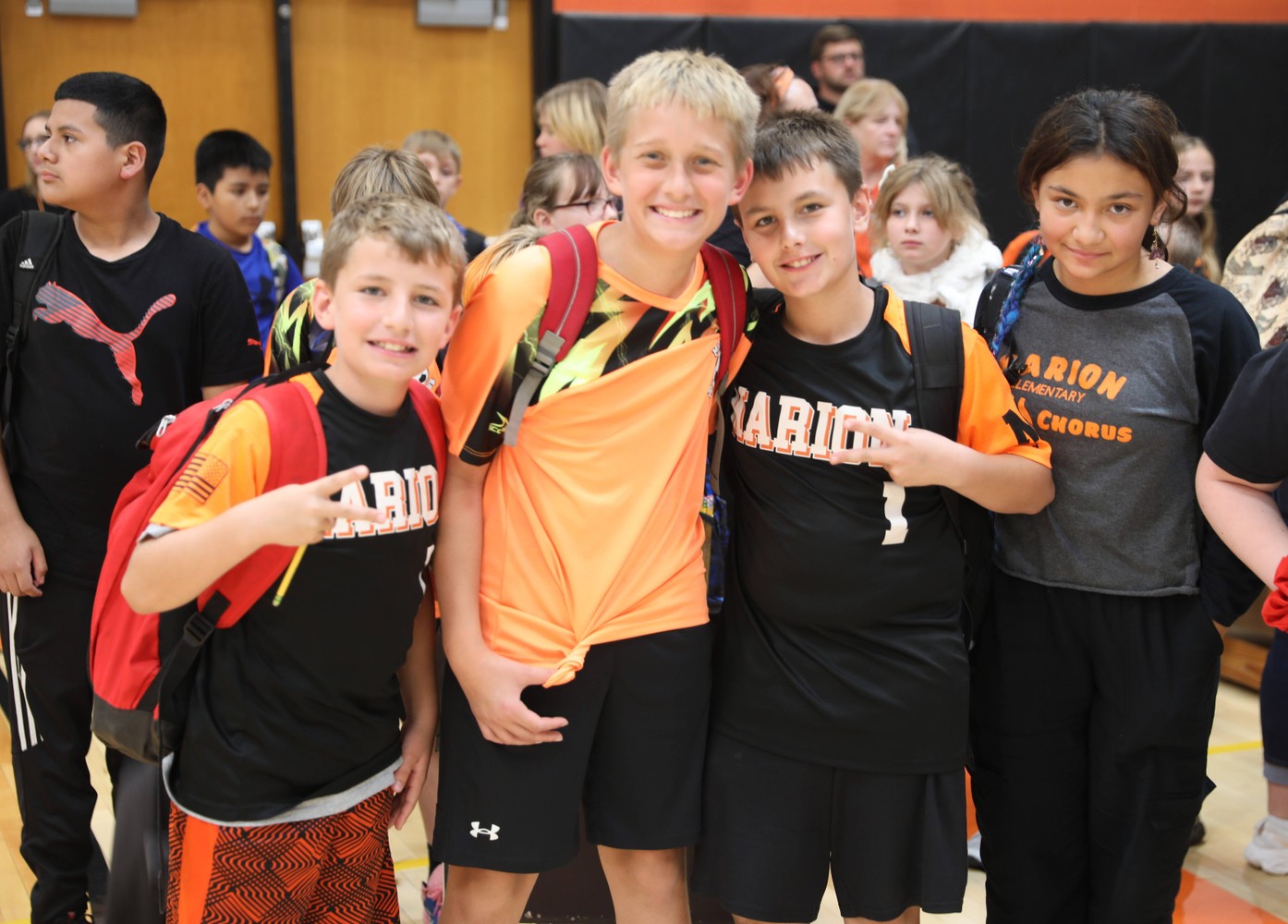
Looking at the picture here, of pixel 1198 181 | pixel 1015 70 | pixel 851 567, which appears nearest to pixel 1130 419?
pixel 851 567

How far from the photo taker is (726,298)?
2.23 metres

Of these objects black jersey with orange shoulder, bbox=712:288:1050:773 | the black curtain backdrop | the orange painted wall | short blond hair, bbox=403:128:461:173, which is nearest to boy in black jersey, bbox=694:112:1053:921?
black jersey with orange shoulder, bbox=712:288:1050:773

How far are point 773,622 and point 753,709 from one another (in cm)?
16

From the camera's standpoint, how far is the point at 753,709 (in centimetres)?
226

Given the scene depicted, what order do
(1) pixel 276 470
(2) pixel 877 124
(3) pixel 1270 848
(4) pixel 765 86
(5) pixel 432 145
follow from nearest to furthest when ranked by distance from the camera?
(1) pixel 276 470 < (3) pixel 1270 848 < (4) pixel 765 86 < (2) pixel 877 124 < (5) pixel 432 145

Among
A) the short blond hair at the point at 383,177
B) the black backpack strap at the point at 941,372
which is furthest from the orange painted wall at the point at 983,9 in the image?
the black backpack strap at the point at 941,372

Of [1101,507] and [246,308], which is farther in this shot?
[246,308]

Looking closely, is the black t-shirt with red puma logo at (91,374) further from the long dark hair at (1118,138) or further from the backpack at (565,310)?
the long dark hair at (1118,138)

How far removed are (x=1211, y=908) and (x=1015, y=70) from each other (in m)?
5.95

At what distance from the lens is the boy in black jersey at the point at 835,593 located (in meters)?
2.21

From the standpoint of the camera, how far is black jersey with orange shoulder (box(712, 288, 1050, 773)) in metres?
2.21

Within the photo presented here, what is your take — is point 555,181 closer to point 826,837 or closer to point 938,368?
point 938,368

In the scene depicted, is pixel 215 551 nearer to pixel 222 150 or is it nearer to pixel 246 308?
pixel 246 308

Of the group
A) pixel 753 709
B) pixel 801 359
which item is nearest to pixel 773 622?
pixel 753 709
